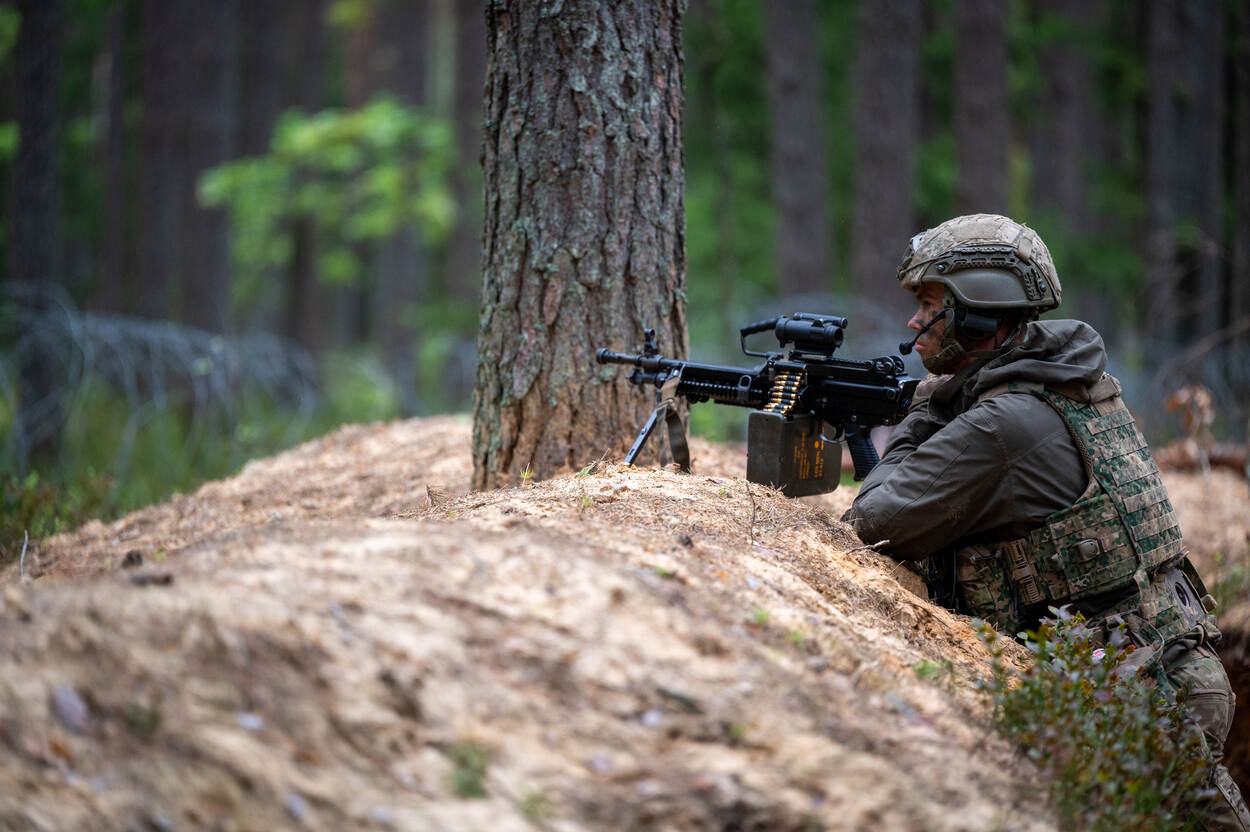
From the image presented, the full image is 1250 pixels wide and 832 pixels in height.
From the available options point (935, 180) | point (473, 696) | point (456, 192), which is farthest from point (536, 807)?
point (456, 192)

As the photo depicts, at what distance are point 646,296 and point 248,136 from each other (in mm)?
16333

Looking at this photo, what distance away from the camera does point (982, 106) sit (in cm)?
1280

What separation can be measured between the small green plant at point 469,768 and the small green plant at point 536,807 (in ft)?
0.29

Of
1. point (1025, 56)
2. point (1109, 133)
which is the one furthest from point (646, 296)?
point (1109, 133)

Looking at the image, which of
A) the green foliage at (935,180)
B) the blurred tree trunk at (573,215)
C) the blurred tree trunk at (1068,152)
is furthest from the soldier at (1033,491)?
the blurred tree trunk at (1068,152)

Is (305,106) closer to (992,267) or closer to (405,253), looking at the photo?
(405,253)

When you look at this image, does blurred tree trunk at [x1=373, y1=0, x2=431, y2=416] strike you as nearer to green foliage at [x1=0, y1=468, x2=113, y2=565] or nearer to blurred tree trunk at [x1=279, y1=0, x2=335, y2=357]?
blurred tree trunk at [x1=279, y1=0, x2=335, y2=357]

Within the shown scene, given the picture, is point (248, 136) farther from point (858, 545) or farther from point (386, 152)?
point (858, 545)

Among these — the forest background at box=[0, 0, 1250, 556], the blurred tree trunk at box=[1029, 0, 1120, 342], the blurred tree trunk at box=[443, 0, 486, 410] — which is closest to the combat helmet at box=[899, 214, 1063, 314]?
the forest background at box=[0, 0, 1250, 556]

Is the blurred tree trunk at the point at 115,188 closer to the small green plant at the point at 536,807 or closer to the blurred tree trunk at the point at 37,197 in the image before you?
the blurred tree trunk at the point at 37,197

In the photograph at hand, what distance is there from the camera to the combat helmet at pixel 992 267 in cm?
400

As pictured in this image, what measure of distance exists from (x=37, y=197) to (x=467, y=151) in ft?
→ 32.0

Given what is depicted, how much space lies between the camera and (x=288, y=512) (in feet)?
18.4

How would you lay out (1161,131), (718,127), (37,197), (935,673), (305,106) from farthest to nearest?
(305,106), (1161,131), (718,127), (37,197), (935,673)
